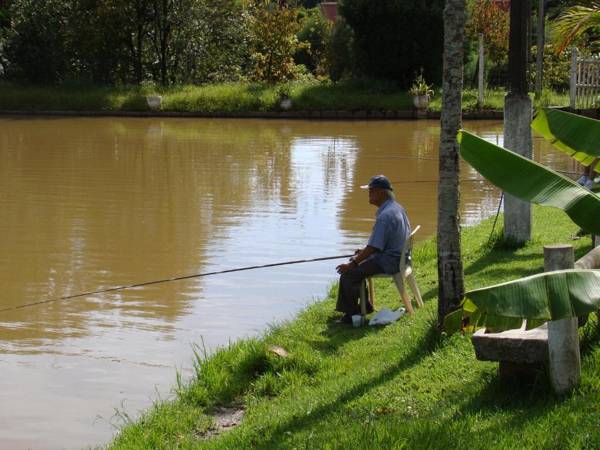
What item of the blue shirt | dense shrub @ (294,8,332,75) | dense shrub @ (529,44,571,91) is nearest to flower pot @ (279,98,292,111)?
dense shrub @ (529,44,571,91)

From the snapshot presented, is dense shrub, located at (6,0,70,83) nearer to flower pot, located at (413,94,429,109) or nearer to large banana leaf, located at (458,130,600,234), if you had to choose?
flower pot, located at (413,94,429,109)

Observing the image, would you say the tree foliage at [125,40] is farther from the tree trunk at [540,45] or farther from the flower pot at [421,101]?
the tree trunk at [540,45]

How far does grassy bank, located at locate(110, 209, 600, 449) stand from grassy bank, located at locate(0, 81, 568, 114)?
1072 inches

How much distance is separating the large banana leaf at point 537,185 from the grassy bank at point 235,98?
99.3 feet

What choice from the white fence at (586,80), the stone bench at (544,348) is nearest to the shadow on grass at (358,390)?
the stone bench at (544,348)

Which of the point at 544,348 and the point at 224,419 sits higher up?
the point at 544,348

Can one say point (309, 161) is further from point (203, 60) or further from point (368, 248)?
point (203, 60)

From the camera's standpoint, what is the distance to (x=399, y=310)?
880 cm

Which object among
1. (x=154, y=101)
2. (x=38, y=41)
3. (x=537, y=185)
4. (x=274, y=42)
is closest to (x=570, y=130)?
(x=537, y=185)

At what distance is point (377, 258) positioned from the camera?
8719mm

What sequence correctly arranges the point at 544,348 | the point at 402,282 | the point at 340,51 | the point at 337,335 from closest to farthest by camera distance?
the point at 544,348 → the point at 337,335 → the point at 402,282 → the point at 340,51

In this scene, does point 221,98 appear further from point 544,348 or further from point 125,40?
point 544,348

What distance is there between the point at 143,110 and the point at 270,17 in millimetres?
6579

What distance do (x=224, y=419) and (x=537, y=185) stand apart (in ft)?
9.31
